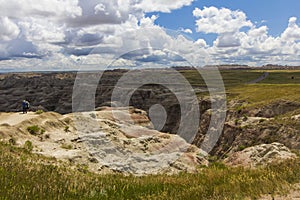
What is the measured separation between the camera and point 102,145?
21.7 m

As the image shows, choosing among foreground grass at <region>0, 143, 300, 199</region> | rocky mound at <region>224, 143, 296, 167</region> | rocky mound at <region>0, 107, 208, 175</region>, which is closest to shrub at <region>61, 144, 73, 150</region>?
rocky mound at <region>0, 107, 208, 175</region>

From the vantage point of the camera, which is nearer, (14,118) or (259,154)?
(259,154)

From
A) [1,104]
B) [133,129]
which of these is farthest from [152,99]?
[133,129]

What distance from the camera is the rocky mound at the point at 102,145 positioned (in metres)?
17.6

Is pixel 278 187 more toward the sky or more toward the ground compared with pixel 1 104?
more toward the sky

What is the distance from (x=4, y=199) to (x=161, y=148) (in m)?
19.5

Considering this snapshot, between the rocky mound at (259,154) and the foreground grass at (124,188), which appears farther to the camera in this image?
the rocky mound at (259,154)

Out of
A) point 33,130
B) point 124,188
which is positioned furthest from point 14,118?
point 124,188

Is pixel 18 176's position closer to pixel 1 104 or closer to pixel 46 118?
pixel 46 118

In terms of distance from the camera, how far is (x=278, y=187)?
7.34 m

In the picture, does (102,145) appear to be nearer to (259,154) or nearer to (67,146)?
(67,146)

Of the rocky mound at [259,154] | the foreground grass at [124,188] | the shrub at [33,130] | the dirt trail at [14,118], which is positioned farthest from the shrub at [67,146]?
the foreground grass at [124,188]

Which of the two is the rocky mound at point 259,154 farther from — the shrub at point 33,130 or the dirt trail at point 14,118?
the dirt trail at point 14,118

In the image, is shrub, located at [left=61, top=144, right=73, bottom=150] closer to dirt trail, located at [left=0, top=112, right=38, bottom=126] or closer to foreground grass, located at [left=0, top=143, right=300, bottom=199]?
dirt trail, located at [left=0, top=112, right=38, bottom=126]
